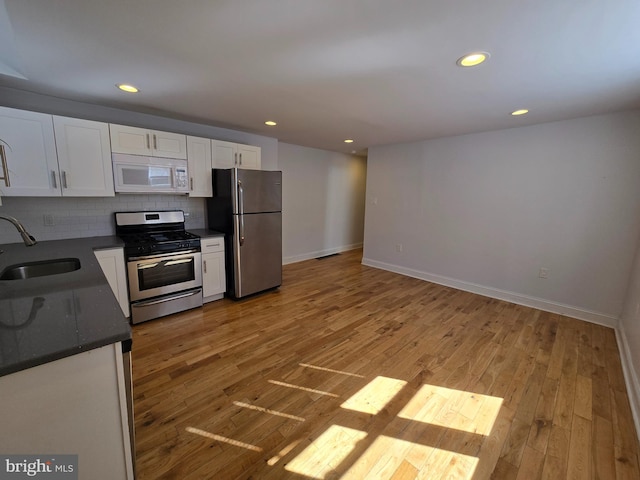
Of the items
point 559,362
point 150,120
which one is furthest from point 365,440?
point 150,120

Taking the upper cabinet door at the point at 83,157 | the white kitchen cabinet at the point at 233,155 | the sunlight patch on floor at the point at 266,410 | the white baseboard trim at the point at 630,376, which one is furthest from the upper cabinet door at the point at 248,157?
the white baseboard trim at the point at 630,376

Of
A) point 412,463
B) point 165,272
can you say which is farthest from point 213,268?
point 412,463

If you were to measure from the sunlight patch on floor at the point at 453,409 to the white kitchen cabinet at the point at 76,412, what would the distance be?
158cm

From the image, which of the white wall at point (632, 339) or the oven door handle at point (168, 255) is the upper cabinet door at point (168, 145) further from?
the white wall at point (632, 339)

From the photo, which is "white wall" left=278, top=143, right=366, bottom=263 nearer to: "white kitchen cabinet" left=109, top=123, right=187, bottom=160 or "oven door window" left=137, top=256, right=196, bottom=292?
"white kitchen cabinet" left=109, top=123, right=187, bottom=160

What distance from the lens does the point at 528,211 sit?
134 inches

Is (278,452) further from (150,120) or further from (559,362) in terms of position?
(150,120)

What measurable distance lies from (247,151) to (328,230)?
281cm

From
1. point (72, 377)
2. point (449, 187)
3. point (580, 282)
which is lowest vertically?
point (580, 282)

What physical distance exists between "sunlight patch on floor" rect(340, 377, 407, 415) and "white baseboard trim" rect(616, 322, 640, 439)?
1479 mm

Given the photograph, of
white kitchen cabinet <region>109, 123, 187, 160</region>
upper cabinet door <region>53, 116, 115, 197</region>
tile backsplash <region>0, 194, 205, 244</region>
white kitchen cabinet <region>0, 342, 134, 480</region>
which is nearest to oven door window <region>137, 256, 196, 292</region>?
tile backsplash <region>0, 194, 205, 244</region>

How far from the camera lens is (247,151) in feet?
12.3

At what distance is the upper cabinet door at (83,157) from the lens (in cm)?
249

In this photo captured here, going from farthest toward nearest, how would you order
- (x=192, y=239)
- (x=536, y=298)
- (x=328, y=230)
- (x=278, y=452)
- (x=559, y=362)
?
(x=328, y=230) → (x=536, y=298) → (x=192, y=239) → (x=559, y=362) → (x=278, y=452)
